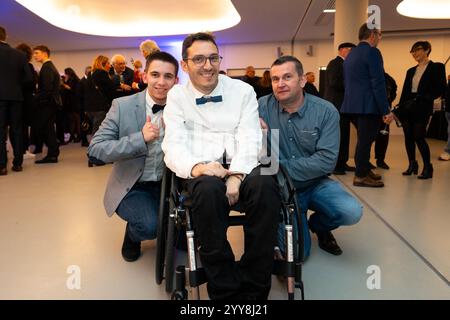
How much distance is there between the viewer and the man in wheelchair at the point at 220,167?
1.49m

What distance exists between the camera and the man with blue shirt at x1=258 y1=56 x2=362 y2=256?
79.4 inches

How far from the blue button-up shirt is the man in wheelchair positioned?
358mm

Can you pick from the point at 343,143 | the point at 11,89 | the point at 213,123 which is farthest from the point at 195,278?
the point at 11,89

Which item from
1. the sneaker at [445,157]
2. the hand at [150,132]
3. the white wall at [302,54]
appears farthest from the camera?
the white wall at [302,54]

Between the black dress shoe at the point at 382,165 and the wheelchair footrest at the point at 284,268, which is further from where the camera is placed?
the black dress shoe at the point at 382,165

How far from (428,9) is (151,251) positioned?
793cm

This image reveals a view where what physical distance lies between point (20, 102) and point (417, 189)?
4.48 m

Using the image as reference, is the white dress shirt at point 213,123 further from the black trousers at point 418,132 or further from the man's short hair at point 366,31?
the black trousers at point 418,132

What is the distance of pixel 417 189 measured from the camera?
11.8ft

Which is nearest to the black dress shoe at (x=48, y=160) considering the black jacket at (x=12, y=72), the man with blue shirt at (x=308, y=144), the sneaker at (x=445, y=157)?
the black jacket at (x=12, y=72)

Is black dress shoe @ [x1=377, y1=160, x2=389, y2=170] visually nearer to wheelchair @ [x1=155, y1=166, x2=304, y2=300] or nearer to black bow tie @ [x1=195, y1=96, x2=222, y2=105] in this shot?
wheelchair @ [x1=155, y1=166, x2=304, y2=300]

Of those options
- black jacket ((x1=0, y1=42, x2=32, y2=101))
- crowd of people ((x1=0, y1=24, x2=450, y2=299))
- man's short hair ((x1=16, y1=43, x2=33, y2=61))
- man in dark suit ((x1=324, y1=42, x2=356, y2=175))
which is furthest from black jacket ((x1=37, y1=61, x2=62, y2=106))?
man in dark suit ((x1=324, y1=42, x2=356, y2=175))
